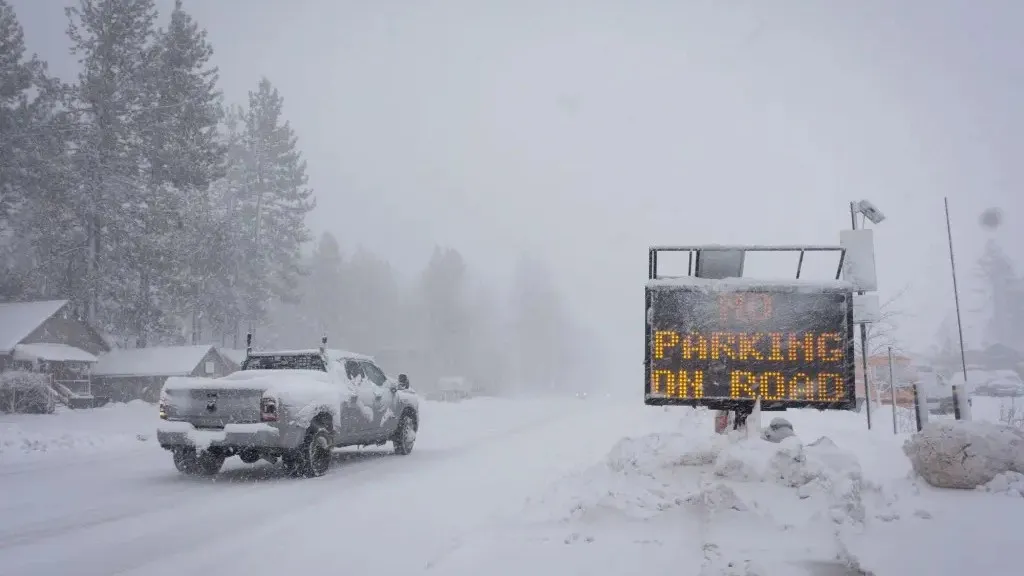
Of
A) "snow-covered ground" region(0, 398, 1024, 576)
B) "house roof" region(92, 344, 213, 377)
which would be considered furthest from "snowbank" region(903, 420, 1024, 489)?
"house roof" region(92, 344, 213, 377)

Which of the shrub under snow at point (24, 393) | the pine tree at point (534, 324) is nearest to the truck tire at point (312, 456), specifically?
the shrub under snow at point (24, 393)

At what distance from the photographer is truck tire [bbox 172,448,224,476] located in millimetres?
11062

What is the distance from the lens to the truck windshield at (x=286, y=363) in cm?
1218

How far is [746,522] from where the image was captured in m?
6.22

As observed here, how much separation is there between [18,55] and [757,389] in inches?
1756

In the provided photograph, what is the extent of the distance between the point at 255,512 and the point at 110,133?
37.7 m

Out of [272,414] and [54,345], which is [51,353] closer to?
[54,345]

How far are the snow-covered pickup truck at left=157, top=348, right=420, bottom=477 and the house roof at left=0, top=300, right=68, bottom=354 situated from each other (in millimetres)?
30336

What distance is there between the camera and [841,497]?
658 cm

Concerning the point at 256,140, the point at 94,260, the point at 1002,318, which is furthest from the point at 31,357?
the point at 1002,318

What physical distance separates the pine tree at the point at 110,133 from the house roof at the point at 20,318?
7.83ft

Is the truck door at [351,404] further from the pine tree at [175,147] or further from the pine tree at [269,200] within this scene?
the pine tree at [269,200]

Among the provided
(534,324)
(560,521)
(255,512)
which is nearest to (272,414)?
(255,512)

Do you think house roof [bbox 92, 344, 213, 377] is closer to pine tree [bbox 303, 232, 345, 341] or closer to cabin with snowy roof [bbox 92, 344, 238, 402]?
cabin with snowy roof [bbox 92, 344, 238, 402]
